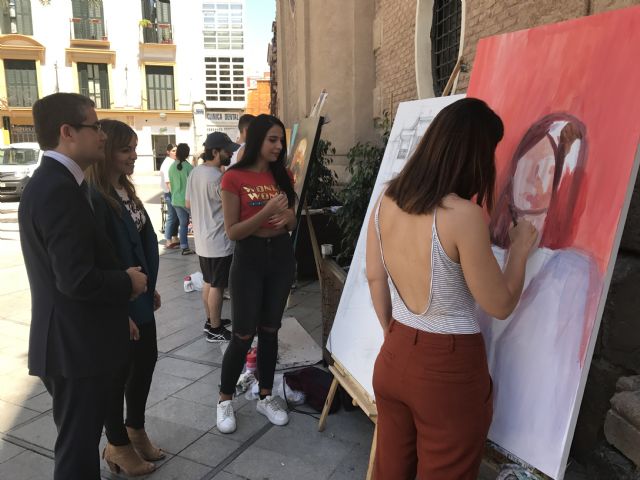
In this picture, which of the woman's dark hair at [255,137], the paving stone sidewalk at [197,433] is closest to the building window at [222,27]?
the paving stone sidewalk at [197,433]

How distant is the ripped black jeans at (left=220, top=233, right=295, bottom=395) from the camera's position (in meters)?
2.61

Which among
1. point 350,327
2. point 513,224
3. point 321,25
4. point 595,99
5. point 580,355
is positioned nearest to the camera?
point 580,355

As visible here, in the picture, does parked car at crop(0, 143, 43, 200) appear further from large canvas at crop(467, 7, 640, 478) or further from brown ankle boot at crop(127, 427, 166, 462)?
large canvas at crop(467, 7, 640, 478)

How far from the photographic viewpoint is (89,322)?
5.90 feet

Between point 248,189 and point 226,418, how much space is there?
131 cm

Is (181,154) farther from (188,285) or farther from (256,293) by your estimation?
(256,293)

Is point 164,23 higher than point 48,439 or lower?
higher

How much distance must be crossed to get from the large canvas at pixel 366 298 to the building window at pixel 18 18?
110 feet

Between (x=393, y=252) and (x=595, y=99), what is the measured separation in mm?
759

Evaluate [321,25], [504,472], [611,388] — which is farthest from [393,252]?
[321,25]

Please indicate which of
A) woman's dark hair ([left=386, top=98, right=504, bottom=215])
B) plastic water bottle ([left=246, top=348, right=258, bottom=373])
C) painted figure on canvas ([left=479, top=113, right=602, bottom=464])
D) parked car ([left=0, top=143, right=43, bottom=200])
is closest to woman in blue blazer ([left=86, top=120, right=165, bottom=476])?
Answer: plastic water bottle ([left=246, top=348, right=258, bottom=373])

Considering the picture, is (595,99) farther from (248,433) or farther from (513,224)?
(248,433)

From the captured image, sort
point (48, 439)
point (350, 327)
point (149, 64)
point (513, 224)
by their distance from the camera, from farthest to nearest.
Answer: point (149, 64)
point (48, 439)
point (350, 327)
point (513, 224)

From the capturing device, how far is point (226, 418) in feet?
9.20
